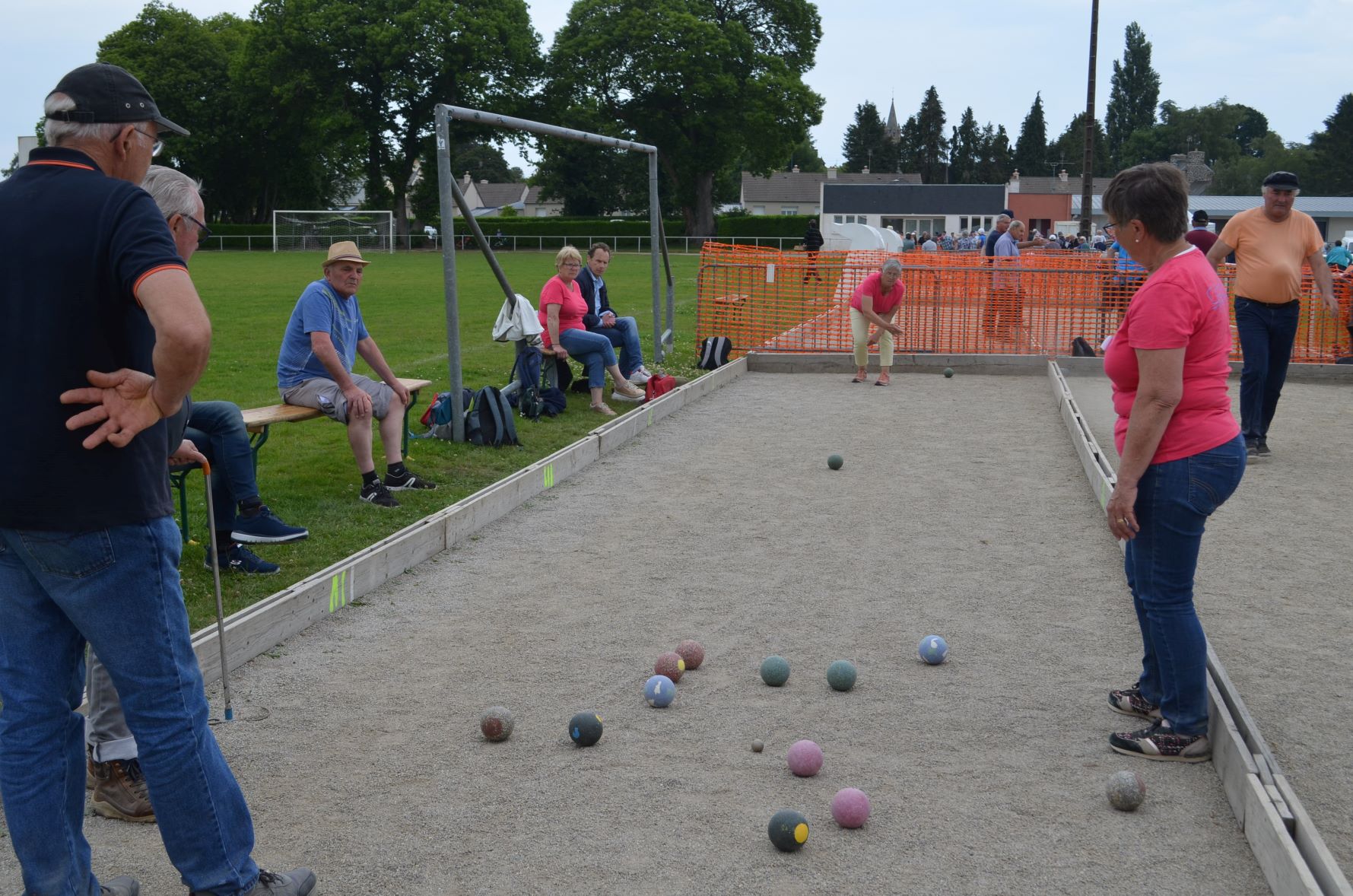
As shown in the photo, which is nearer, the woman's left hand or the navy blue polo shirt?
the navy blue polo shirt

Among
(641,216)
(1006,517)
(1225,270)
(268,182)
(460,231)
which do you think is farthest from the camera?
(641,216)

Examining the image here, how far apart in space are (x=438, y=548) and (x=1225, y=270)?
42.9ft

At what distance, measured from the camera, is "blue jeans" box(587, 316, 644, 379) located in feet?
40.5

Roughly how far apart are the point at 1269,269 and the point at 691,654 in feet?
21.0

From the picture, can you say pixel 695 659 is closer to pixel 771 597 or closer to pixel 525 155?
pixel 771 597

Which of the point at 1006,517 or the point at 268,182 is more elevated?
the point at 268,182

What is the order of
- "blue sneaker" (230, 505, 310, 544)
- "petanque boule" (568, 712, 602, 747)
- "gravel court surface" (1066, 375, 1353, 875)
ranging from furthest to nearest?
1. "blue sneaker" (230, 505, 310, 544)
2. "petanque boule" (568, 712, 602, 747)
3. "gravel court surface" (1066, 375, 1353, 875)

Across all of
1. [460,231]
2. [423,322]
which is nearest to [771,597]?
[423,322]

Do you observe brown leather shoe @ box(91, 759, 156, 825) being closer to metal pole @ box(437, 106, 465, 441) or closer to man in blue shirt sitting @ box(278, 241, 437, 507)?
man in blue shirt sitting @ box(278, 241, 437, 507)

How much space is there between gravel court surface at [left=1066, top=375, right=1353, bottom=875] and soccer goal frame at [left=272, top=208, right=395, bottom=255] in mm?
47287

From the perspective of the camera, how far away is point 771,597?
609cm

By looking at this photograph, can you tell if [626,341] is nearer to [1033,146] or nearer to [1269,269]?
[1269,269]

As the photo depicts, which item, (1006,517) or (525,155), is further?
(525,155)

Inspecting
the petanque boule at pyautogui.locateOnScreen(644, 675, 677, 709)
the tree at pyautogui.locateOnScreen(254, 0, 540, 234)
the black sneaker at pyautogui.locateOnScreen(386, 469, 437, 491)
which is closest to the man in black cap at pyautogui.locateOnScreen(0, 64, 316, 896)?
the petanque boule at pyautogui.locateOnScreen(644, 675, 677, 709)
